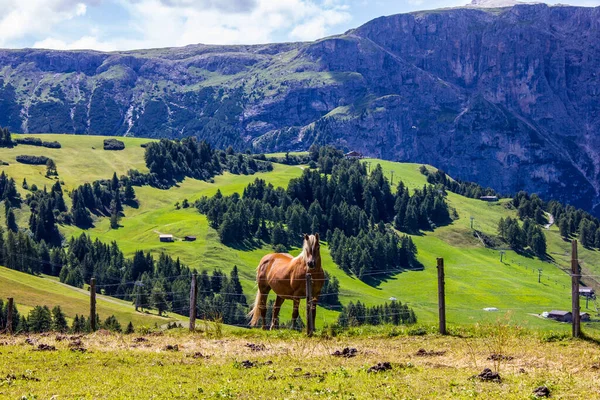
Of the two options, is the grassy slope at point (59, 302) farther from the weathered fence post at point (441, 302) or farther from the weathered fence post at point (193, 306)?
the weathered fence post at point (441, 302)

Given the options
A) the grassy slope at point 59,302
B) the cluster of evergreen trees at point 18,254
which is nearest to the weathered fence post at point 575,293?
the grassy slope at point 59,302

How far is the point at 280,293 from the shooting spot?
34375mm

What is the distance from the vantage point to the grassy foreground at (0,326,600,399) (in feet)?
62.2

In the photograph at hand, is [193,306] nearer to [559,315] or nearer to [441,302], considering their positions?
[441,302]

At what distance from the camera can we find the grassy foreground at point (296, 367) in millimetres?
18969

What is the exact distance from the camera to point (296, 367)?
74.5 feet

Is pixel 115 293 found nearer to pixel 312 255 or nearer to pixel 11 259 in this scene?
pixel 11 259

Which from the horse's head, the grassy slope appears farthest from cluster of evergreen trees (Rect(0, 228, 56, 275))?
the horse's head

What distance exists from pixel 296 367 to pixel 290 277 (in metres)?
11.2

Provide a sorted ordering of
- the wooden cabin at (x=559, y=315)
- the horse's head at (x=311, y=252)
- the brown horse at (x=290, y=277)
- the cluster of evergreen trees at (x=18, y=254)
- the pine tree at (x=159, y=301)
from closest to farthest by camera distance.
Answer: the horse's head at (x=311, y=252)
the brown horse at (x=290, y=277)
the pine tree at (x=159, y=301)
the wooden cabin at (x=559, y=315)
the cluster of evergreen trees at (x=18, y=254)

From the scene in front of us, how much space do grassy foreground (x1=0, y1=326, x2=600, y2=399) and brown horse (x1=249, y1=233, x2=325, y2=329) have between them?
3.36 metres

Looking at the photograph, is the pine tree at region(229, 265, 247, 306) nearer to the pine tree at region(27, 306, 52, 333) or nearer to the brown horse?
the pine tree at region(27, 306, 52, 333)

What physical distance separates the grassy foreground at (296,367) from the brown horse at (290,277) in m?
3.36

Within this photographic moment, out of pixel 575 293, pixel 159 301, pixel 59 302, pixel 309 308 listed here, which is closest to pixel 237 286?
pixel 159 301
